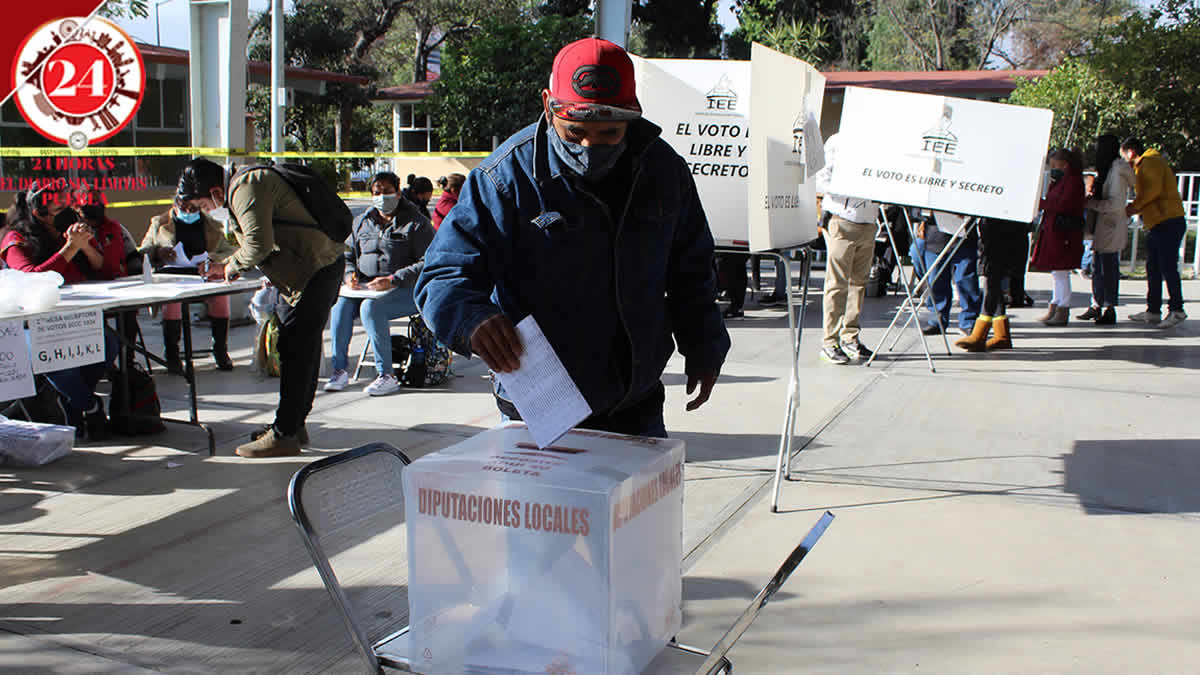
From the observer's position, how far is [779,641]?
3.55m

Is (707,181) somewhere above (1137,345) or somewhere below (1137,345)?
above

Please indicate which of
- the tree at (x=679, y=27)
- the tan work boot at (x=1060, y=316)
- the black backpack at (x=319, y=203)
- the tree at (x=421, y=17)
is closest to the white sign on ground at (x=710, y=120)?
the black backpack at (x=319, y=203)

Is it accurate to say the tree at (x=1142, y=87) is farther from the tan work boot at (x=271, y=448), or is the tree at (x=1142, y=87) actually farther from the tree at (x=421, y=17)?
the tree at (x=421, y=17)

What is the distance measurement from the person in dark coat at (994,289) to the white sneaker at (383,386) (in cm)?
525

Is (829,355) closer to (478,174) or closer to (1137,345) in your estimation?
(1137,345)

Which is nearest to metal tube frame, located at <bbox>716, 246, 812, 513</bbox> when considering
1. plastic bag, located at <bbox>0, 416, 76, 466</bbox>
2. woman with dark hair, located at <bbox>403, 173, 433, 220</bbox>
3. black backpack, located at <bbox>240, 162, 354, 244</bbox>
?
black backpack, located at <bbox>240, 162, 354, 244</bbox>

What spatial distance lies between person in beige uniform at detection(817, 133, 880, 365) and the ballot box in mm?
6639

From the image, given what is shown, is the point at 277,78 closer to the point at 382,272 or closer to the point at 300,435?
the point at 382,272

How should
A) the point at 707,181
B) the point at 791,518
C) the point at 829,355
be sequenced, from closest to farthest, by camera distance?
1. the point at 791,518
2. the point at 707,181
3. the point at 829,355

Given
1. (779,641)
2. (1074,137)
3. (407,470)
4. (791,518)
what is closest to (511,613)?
(407,470)

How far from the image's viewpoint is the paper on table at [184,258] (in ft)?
28.6

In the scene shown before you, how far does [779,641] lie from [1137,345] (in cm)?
761

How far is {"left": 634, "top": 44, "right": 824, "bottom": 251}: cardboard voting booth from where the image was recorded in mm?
5145

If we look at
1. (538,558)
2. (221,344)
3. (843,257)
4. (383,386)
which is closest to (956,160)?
(843,257)
